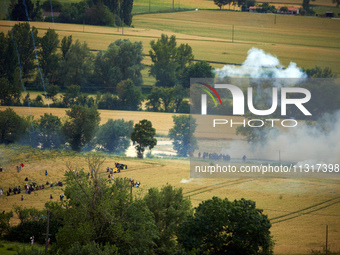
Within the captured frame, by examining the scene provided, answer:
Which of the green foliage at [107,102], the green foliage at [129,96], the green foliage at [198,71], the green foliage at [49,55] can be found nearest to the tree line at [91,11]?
the green foliage at [49,55]

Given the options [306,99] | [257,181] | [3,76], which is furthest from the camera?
[3,76]

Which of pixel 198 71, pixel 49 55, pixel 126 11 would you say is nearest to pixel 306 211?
pixel 198 71

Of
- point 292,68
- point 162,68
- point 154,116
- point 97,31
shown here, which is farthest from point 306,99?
point 97,31

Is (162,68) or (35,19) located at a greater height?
(35,19)

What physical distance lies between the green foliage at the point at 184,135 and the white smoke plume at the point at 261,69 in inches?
840

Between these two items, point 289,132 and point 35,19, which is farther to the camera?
point 35,19

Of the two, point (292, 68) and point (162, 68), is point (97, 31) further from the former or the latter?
point (292, 68)

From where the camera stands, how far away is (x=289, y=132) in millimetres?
94188

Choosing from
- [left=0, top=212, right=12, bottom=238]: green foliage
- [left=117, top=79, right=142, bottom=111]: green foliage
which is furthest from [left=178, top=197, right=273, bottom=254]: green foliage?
[left=117, top=79, right=142, bottom=111]: green foliage

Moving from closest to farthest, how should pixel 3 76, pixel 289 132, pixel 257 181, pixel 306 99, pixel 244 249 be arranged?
pixel 244 249
pixel 257 181
pixel 289 132
pixel 306 99
pixel 3 76

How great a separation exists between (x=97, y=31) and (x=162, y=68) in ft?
63.6

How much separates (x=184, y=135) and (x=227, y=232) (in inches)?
2288

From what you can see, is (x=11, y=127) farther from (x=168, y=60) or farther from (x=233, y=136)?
(x=168, y=60)

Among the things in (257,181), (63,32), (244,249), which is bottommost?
(257,181)
